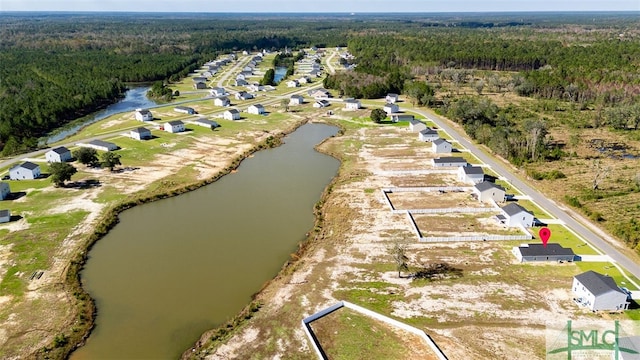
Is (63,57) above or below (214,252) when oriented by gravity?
above

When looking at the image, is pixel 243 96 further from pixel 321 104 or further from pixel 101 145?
pixel 101 145

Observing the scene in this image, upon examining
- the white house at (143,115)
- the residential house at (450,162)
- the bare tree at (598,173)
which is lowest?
the bare tree at (598,173)

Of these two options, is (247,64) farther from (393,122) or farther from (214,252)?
(214,252)

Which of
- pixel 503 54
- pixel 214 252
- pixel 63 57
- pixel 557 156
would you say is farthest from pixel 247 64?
pixel 214 252

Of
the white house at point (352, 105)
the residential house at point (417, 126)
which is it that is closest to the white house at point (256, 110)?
the white house at point (352, 105)

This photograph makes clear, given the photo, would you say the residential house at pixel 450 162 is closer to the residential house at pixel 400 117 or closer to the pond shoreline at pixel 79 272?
the residential house at pixel 400 117

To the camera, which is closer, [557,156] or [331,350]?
[331,350]

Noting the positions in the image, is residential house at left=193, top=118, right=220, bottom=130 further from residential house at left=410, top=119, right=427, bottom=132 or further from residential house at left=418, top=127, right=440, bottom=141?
residential house at left=418, top=127, right=440, bottom=141
